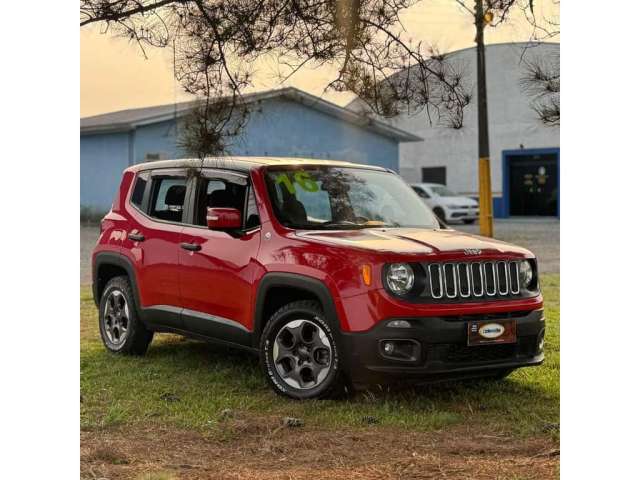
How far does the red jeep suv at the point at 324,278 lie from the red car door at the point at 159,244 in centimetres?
1

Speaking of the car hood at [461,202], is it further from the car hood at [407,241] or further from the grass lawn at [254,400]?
the car hood at [407,241]

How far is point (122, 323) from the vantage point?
7.10 meters

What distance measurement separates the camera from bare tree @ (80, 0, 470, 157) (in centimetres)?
582

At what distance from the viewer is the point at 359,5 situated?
5.91 m

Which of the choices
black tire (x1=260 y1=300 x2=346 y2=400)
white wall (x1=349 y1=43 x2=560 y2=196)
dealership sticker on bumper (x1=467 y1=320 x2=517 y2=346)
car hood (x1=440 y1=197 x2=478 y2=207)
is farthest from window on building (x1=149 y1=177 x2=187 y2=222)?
car hood (x1=440 y1=197 x2=478 y2=207)

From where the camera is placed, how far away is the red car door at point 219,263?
19.6 feet

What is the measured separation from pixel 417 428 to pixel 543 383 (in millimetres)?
1239

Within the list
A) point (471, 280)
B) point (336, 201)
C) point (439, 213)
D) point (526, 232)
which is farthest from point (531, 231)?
point (471, 280)

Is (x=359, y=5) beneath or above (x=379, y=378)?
above

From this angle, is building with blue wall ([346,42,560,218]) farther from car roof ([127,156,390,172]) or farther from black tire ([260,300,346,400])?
black tire ([260,300,346,400])

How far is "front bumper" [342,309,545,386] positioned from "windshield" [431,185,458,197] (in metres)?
3.47

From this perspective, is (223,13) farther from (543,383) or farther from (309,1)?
(543,383)

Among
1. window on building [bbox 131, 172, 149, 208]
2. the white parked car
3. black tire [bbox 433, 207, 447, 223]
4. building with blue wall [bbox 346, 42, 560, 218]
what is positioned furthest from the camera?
the white parked car
